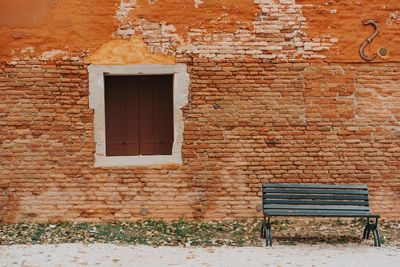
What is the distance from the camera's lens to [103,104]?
326 inches

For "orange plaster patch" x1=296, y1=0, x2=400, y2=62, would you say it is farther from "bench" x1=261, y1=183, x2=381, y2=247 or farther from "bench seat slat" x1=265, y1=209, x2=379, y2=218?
"bench seat slat" x1=265, y1=209, x2=379, y2=218

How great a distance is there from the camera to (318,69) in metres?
8.43

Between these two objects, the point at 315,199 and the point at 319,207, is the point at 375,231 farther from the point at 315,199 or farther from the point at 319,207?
the point at 315,199

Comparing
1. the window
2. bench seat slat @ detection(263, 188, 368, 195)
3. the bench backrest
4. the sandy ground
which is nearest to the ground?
the sandy ground

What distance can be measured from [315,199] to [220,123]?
1.75 metres

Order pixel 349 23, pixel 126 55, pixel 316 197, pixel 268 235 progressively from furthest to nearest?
1. pixel 349 23
2. pixel 126 55
3. pixel 316 197
4. pixel 268 235

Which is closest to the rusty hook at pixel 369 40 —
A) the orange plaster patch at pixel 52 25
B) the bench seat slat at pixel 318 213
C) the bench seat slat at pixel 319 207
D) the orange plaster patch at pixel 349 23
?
the orange plaster patch at pixel 349 23

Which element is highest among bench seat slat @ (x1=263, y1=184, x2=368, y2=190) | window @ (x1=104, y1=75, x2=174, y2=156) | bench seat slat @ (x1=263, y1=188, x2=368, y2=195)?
window @ (x1=104, y1=75, x2=174, y2=156)

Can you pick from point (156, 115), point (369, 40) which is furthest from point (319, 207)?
point (156, 115)

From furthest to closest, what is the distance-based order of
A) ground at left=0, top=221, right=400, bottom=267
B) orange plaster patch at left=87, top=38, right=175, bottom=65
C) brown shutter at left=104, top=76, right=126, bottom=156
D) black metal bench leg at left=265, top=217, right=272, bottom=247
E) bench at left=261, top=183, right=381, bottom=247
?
brown shutter at left=104, top=76, right=126, bottom=156 → orange plaster patch at left=87, top=38, right=175, bottom=65 → bench at left=261, top=183, right=381, bottom=247 → black metal bench leg at left=265, top=217, right=272, bottom=247 → ground at left=0, top=221, right=400, bottom=267

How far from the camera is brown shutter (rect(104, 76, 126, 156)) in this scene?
8570 mm

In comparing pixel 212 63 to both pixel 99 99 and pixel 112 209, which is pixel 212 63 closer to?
pixel 99 99

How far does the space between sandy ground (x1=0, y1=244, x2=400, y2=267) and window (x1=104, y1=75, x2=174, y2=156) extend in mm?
1925

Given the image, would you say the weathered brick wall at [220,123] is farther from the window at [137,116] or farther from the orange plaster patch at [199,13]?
the window at [137,116]
